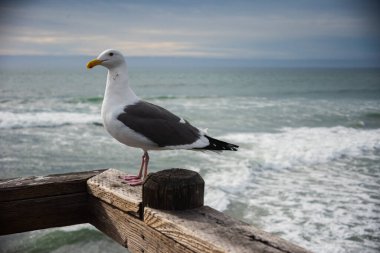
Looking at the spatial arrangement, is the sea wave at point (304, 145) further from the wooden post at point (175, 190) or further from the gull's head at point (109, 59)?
the wooden post at point (175, 190)

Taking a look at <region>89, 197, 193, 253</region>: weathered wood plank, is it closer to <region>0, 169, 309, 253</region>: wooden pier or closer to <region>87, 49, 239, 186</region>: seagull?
<region>0, 169, 309, 253</region>: wooden pier

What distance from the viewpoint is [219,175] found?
8.18 m

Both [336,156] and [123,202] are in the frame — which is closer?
[123,202]

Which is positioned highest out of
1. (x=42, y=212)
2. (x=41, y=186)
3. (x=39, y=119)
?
(x=41, y=186)

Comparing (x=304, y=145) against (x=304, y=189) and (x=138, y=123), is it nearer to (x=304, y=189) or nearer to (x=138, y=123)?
(x=304, y=189)

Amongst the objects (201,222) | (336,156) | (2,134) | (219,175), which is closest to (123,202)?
(201,222)

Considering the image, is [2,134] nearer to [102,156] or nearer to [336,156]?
[102,156]

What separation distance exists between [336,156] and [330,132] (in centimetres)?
521

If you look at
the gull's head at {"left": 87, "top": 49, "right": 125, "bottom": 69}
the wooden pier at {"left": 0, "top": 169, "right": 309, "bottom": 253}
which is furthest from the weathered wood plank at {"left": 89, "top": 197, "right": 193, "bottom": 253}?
the gull's head at {"left": 87, "top": 49, "right": 125, "bottom": 69}

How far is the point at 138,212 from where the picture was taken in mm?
1598

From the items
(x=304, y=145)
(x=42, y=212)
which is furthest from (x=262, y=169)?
(x=42, y=212)

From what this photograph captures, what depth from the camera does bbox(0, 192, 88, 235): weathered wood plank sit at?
73.0 inches

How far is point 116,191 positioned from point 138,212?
0.73 feet

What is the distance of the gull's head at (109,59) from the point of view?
2.83 metres
